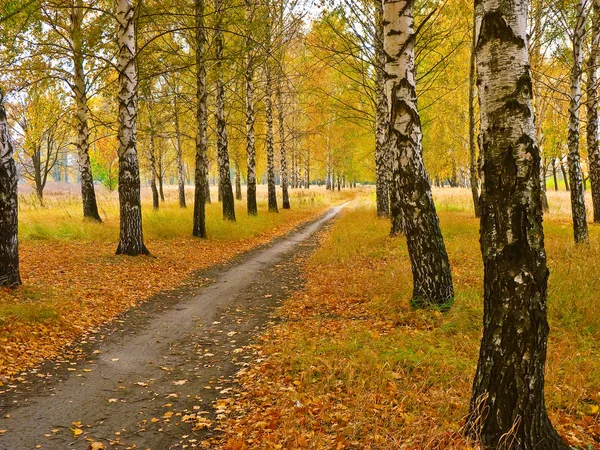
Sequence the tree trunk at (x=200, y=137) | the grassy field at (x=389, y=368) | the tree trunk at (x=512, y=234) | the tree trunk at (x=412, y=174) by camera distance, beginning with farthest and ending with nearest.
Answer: the tree trunk at (x=200, y=137) < the tree trunk at (x=412, y=174) < the grassy field at (x=389, y=368) < the tree trunk at (x=512, y=234)

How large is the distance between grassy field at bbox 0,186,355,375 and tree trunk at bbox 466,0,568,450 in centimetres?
528

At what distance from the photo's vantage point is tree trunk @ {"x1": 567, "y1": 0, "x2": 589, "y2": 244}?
9945 millimetres

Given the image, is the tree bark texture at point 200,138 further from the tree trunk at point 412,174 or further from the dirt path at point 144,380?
the tree trunk at point 412,174

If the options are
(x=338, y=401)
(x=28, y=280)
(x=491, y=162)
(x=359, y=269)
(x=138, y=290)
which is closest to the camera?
(x=491, y=162)

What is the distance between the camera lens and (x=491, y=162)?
115 inches

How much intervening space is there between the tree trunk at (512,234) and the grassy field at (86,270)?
5279 mm

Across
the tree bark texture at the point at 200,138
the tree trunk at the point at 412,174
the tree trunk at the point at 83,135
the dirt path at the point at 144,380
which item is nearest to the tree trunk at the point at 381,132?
the tree bark texture at the point at 200,138

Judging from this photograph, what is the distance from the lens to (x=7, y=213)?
23.0ft

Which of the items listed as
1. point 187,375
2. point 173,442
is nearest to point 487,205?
point 173,442

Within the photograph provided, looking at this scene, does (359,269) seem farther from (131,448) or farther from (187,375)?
(131,448)

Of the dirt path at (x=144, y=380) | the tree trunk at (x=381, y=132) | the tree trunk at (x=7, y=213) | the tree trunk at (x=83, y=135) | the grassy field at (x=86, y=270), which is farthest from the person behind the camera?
the tree trunk at (x=83, y=135)

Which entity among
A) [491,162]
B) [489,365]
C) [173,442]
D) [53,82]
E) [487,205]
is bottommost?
[173,442]

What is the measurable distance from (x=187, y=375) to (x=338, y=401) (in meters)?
1.97

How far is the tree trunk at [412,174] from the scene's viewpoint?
20.7ft
